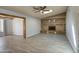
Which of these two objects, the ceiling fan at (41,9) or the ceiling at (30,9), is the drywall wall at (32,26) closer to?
the ceiling at (30,9)

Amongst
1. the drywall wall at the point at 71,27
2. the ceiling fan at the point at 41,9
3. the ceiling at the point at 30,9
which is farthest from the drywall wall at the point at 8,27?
the drywall wall at the point at 71,27

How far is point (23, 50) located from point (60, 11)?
3.95ft

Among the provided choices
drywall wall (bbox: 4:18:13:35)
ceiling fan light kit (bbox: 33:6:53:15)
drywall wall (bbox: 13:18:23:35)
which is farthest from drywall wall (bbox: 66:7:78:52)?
drywall wall (bbox: 4:18:13:35)

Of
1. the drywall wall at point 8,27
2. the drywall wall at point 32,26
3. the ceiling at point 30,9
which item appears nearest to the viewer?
the ceiling at point 30,9

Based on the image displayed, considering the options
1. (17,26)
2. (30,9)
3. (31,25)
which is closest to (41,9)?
(30,9)

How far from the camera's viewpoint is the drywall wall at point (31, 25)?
2.29 meters

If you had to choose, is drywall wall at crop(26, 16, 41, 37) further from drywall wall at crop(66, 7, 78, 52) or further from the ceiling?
drywall wall at crop(66, 7, 78, 52)

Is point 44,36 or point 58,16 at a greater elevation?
point 58,16

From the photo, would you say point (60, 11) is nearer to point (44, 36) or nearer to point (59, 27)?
point (59, 27)

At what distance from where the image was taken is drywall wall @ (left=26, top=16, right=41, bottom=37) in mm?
2289

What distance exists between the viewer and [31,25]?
242 cm

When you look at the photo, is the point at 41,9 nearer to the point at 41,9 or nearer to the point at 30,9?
the point at 41,9

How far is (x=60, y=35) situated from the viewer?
7.20 feet
